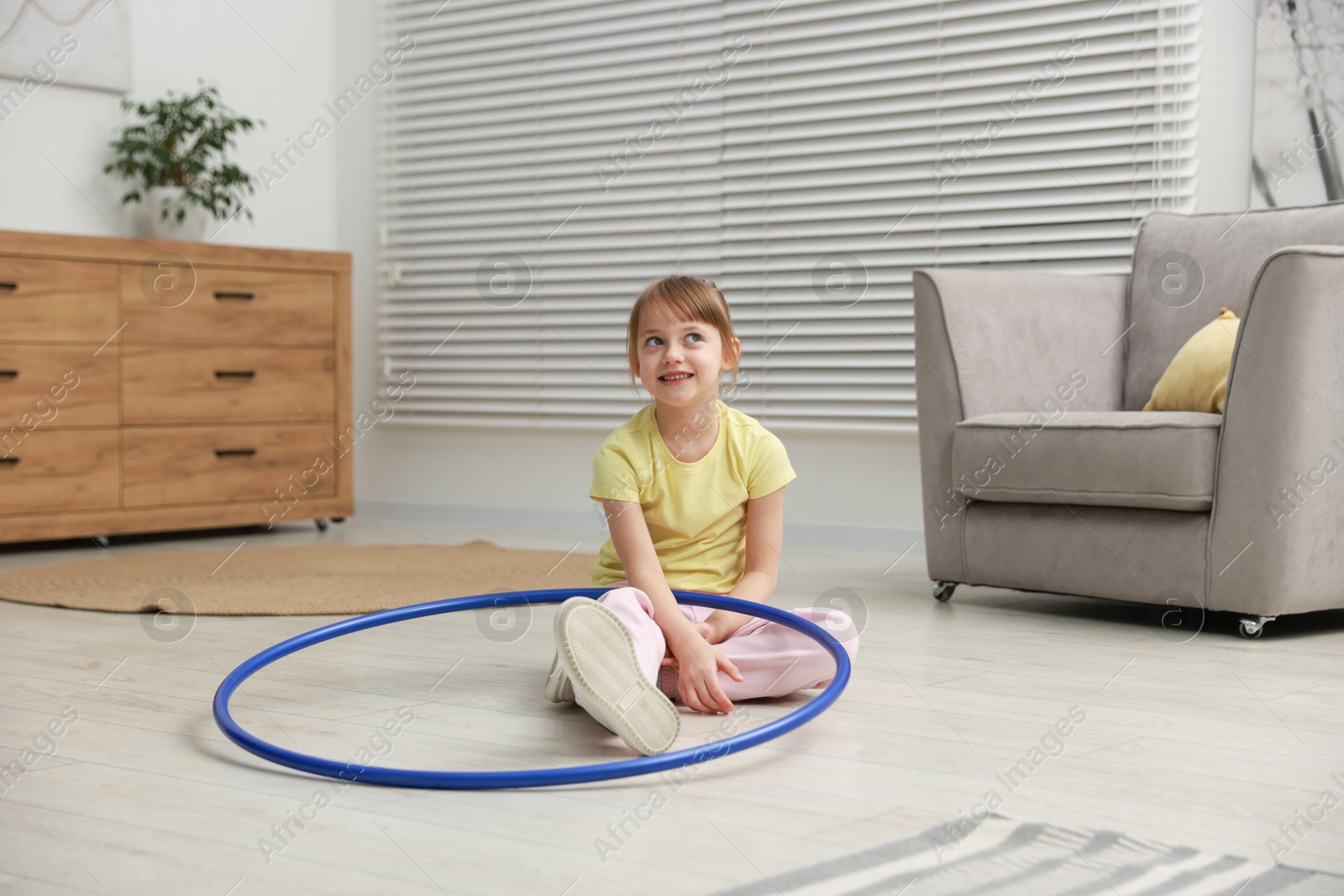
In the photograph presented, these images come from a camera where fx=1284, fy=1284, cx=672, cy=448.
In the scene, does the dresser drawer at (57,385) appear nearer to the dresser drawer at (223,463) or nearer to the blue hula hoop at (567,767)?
the dresser drawer at (223,463)

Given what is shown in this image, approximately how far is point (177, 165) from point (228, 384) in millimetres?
730

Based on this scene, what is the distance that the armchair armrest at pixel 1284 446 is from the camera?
89.5 inches

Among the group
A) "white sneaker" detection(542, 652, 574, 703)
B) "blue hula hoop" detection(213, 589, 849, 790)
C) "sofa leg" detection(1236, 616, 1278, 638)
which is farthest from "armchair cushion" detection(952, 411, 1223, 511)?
"white sneaker" detection(542, 652, 574, 703)

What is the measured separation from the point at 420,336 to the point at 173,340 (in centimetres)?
103

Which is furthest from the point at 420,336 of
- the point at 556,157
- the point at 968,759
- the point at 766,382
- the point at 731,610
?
the point at 968,759

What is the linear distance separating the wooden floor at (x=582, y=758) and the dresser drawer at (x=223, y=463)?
1.46m

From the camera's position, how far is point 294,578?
3.18 meters

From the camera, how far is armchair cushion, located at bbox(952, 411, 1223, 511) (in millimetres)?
2377

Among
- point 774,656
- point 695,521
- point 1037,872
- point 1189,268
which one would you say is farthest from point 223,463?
point 1037,872

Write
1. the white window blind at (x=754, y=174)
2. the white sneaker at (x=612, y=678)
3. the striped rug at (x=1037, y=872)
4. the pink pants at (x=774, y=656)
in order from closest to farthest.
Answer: the striped rug at (x=1037, y=872)
the white sneaker at (x=612, y=678)
the pink pants at (x=774, y=656)
the white window blind at (x=754, y=174)

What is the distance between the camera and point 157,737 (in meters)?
1.67

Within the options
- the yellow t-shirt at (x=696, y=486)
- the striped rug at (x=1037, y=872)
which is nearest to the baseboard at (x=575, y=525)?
the yellow t-shirt at (x=696, y=486)

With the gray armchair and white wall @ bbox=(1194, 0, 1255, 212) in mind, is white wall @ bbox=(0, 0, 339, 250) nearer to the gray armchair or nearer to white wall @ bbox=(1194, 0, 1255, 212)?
the gray armchair

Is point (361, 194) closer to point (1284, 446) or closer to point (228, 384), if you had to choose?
point (228, 384)
